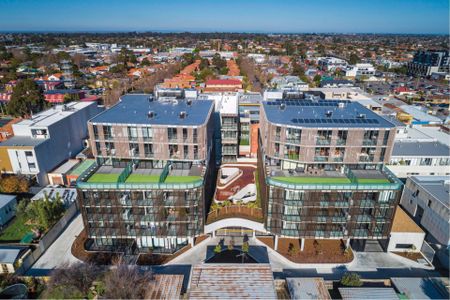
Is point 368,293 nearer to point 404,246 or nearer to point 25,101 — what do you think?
point 404,246

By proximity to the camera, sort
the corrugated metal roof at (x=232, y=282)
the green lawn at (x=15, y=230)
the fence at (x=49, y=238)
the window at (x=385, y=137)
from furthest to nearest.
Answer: the green lawn at (x=15, y=230) < the window at (x=385, y=137) < the fence at (x=49, y=238) < the corrugated metal roof at (x=232, y=282)

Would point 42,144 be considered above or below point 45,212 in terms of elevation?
above

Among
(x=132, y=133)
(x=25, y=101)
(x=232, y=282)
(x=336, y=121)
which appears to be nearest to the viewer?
(x=232, y=282)

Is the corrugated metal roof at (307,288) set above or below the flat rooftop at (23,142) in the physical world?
below

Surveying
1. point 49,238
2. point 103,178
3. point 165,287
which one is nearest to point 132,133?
point 103,178

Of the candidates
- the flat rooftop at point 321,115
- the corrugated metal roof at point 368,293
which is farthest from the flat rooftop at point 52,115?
the corrugated metal roof at point 368,293

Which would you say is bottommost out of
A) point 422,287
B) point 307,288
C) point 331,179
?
point 422,287

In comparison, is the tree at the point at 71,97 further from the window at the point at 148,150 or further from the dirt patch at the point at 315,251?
the dirt patch at the point at 315,251
